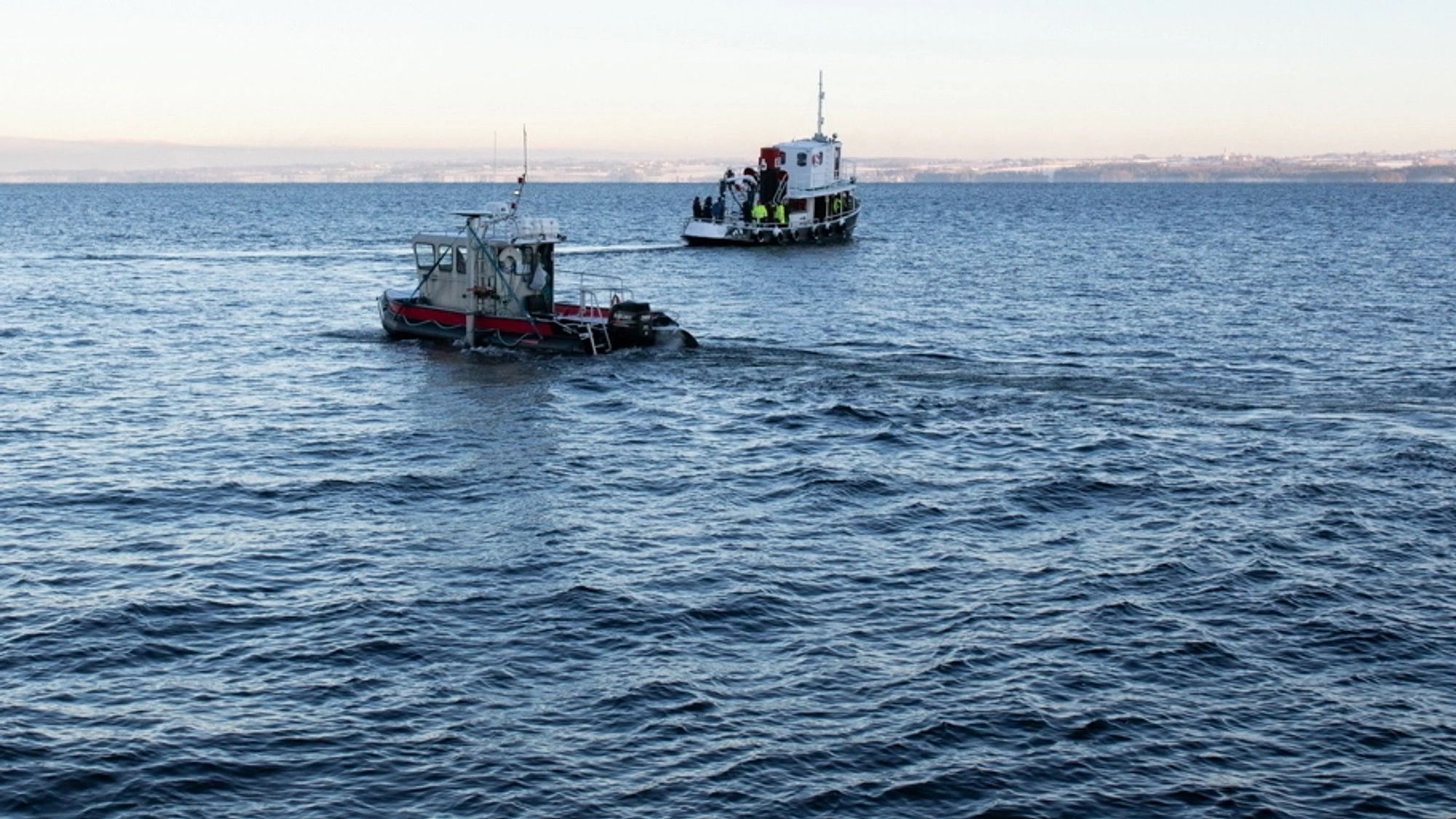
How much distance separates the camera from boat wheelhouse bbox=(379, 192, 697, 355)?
164 ft

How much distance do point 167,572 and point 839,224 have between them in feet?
289

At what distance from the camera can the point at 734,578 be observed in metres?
25.5

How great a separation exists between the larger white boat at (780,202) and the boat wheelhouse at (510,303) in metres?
52.1

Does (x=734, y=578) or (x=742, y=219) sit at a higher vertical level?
(x=742, y=219)

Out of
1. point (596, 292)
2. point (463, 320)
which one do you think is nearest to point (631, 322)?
point (463, 320)

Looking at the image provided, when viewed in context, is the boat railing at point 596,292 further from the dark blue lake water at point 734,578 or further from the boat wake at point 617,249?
the boat wake at point 617,249

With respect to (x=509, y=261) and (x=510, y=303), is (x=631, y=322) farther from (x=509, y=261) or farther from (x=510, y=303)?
(x=509, y=261)

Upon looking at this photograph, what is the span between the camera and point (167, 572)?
1008 inches

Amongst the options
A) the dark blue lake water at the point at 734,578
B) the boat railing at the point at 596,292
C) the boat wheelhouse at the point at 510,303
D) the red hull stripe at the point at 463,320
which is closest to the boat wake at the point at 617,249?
the boat railing at the point at 596,292

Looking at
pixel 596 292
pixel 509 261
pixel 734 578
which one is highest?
pixel 509 261

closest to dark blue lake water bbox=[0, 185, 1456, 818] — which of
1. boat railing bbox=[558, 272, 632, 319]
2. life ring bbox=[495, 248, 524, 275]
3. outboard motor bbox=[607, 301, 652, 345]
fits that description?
outboard motor bbox=[607, 301, 652, 345]

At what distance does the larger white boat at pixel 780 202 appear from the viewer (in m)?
104

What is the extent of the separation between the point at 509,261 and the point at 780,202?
186 feet

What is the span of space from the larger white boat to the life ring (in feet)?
174
